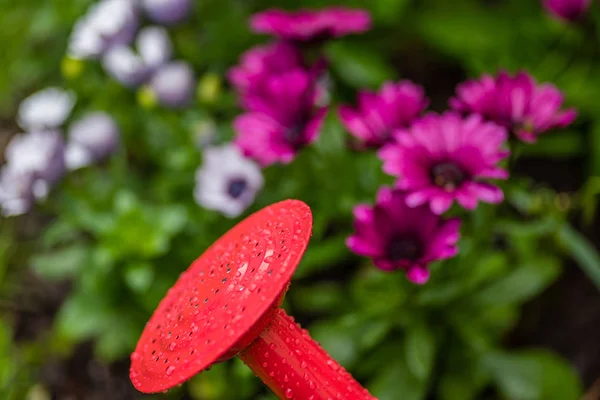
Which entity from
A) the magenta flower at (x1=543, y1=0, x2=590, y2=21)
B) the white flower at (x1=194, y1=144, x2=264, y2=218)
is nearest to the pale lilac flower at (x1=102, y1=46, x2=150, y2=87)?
the white flower at (x1=194, y1=144, x2=264, y2=218)

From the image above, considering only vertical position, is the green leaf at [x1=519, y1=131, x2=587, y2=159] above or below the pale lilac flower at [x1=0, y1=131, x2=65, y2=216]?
above

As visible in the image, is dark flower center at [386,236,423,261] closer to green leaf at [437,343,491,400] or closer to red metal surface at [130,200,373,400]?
red metal surface at [130,200,373,400]

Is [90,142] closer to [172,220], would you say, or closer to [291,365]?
[172,220]

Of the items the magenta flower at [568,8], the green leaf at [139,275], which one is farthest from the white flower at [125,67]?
the magenta flower at [568,8]

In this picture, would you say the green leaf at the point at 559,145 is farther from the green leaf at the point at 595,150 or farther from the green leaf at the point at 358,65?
the green leaf at the point at 358,65

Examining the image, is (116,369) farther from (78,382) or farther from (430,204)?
(430,204)

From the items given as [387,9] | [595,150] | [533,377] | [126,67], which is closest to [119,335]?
[126,67]
